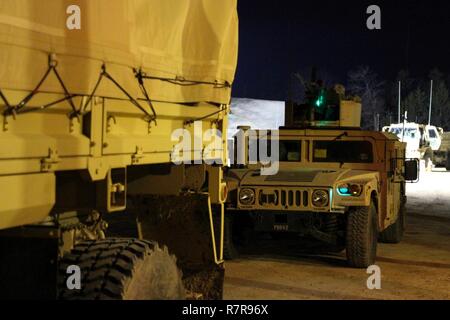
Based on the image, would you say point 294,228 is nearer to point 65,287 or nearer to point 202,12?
point 202,12

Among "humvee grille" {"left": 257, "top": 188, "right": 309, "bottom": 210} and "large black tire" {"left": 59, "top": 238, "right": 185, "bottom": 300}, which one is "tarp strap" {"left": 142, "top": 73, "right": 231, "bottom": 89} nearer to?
"large black tire" {"left": 59, "top": 238, "right": 185, "bottom": 300}

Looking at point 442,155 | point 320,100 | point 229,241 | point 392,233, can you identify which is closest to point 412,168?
point 392,233

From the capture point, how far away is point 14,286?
363cm

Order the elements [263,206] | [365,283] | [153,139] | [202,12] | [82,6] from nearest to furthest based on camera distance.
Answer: [82,6] → [153,139] → [202,12] → [365,283] → [263,206]

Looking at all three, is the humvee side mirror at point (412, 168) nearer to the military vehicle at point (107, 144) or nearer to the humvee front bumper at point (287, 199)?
the humvee front bumper at point (287, 199)

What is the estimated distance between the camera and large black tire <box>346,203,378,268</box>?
30.8 feet

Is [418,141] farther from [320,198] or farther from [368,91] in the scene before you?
[368,91]

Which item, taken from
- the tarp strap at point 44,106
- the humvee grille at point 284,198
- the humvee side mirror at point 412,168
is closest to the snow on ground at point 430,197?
the humvee side mirror at point 412,168

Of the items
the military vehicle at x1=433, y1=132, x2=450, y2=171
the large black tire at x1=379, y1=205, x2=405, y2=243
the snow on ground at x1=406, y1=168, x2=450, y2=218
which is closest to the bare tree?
the military vehicle at x1=433, y1=132, x2=450, y2=171

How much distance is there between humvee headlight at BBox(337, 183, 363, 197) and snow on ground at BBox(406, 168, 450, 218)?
291 inches

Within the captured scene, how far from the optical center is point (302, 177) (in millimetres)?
9766
